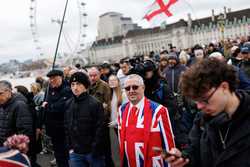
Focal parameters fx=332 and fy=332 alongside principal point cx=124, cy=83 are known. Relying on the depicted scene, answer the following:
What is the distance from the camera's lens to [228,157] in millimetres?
1828

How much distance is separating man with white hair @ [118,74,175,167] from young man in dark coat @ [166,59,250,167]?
1.29 metres

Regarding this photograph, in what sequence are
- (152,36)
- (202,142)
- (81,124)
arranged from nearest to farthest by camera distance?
(202,142), (81,124), (152,36)

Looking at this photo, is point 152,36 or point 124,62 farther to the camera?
point 152,36

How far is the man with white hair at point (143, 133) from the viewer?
3.22 meters

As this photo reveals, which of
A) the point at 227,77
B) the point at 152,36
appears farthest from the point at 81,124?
the point at 152,36

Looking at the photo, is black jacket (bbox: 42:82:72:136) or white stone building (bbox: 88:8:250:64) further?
white stone building (bbox: 88:8:250:64)

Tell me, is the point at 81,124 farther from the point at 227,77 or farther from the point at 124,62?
the point at 124,62

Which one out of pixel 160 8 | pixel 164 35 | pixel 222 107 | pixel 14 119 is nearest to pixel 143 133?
pixel 222 107

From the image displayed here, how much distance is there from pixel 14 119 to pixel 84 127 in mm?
929

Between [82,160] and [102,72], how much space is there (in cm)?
396

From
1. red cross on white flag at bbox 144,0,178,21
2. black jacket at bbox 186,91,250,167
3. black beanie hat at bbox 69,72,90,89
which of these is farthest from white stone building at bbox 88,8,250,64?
black jacket at bbox 186,91,250,167

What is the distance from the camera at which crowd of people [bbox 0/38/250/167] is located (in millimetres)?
1824

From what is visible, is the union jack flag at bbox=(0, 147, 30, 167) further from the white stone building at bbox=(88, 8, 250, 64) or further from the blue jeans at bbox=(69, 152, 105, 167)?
the white stone building at bbox=(88, 8, 250, 64)

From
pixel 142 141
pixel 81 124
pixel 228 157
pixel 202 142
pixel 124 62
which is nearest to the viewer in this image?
pixel 228 157
